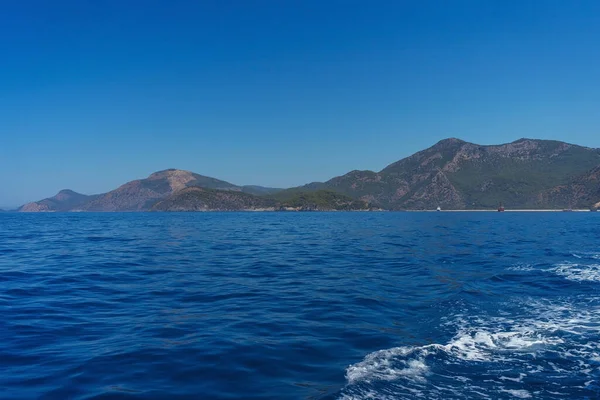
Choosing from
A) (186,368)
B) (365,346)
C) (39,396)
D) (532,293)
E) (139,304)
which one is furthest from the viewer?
(532,293)

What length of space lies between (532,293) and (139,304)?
20342mm

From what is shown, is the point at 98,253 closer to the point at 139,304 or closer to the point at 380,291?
the point at 139,304

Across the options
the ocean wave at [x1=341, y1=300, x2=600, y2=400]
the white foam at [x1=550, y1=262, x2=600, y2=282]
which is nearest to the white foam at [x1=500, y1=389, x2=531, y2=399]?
the ocean wave at [x1=341, y1=300, x2=600, y2=400]

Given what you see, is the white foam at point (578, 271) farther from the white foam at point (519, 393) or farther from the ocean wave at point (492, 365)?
the white foam at point (519, 393)

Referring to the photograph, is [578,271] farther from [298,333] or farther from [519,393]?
[298,333]

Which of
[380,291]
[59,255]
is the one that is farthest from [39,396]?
[59,255]

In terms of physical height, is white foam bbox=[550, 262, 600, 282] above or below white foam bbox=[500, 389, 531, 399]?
below

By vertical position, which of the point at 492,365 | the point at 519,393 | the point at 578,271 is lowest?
the point at 578,271

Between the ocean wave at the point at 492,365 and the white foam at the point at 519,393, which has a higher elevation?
the white foam at the point at 519,393

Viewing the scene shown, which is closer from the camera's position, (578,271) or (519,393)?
(519,393)

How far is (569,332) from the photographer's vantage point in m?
13.1

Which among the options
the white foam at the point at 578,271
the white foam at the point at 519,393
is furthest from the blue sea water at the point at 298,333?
the white foam at the point at 578,271

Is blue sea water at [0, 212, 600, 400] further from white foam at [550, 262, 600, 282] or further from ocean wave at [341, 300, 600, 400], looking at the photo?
white foam at [550, 262, 600, 282]

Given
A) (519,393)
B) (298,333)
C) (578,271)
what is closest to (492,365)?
(519,393)
